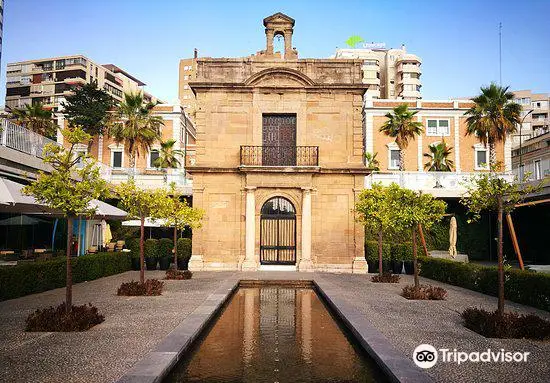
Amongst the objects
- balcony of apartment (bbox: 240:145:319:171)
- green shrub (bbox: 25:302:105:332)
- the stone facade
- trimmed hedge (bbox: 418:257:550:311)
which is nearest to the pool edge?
green shrub (bbox: 25:302:105:332)

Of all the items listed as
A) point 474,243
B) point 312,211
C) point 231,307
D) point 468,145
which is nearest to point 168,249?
point 312,211

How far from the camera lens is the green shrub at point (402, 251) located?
22094 mm

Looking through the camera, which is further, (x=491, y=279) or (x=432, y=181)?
(x=432, y=181)

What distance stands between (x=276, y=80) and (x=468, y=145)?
32754 millimetres

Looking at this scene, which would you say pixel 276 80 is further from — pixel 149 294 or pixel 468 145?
pixel 468 145

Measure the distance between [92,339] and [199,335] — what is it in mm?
2098

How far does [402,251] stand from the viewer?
22125mm

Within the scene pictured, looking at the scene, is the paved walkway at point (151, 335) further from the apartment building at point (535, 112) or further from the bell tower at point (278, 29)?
the apartment building at point (535, 112)

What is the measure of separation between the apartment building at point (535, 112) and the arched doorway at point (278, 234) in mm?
75943

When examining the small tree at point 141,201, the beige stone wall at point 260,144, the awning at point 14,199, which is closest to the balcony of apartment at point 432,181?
the beige stone wall at point 260,144

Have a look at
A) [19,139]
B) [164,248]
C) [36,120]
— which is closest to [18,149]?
[19,139]

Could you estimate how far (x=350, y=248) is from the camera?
73.6ft

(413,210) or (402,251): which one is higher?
(413,210)

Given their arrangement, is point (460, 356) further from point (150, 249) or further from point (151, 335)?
point (150, 249)
